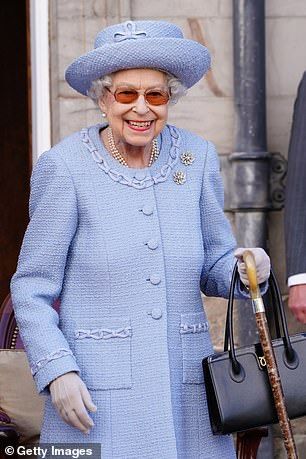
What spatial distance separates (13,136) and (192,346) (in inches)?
182

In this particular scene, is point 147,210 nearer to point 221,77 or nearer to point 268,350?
point 268,350

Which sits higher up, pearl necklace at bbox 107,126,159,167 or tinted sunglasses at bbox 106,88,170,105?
tinted sunglasses at bbox 106,88,170,105

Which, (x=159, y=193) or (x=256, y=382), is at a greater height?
(x=159, y=193)

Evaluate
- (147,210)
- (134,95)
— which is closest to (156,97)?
(134,95)

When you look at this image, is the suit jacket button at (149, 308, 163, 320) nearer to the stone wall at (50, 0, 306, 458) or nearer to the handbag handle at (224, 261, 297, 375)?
the handbag handle at (224, 261, 297, 375)

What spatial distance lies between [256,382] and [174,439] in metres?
0.26

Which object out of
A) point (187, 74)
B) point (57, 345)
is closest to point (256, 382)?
point (57, 345)

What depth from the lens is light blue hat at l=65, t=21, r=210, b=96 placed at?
142 inches

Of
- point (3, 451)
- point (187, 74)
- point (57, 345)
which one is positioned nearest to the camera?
point (57, 345)

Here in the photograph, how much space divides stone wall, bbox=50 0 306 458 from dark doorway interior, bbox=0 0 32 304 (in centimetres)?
218

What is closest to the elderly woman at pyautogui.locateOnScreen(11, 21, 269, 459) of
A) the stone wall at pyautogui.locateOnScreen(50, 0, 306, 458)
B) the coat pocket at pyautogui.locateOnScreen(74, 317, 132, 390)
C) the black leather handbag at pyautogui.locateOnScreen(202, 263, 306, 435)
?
the coat pocket at pyautogui.locateOnScreen(74, 317, 132, 390)

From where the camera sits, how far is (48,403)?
3695 mm

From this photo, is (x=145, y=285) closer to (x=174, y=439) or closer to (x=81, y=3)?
(x=174, y=439)

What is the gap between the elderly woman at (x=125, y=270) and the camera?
3.60 metres
